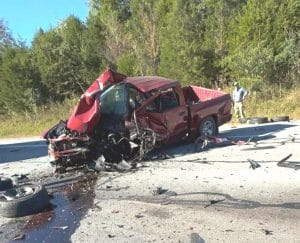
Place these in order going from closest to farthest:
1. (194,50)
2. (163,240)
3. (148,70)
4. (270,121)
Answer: (163,240)
(270,121)
(194,50)
(148,70)

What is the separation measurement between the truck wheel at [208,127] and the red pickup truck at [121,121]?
451 mm

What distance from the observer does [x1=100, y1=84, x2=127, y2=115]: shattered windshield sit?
11.9 metres

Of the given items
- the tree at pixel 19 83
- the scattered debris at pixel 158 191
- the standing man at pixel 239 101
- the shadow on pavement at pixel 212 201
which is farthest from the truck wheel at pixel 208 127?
the tree at pixel 19 83

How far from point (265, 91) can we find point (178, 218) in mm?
18903

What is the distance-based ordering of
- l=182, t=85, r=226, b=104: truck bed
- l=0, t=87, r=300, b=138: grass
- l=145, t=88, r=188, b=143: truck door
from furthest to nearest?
l=0, t=87, r=300, b=138: grass
l=182, t=85, r=226, b=104: truck bed
l=145, t=88, r=188, b=143: truck door

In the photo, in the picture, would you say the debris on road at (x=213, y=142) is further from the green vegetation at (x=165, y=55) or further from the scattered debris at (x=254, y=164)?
the green vegetation at (x=165, y=55)

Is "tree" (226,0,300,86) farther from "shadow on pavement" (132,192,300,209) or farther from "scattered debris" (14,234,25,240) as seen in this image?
"scattered debris" (14,234,25,240)

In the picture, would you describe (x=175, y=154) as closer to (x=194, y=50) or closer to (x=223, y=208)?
(x=223, y=208)

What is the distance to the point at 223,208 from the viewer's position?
7.23 meters

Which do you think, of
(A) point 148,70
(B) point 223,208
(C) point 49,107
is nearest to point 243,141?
(B) point 223,208

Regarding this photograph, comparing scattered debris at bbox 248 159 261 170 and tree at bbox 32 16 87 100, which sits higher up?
tree at bbox 32 16 87 100

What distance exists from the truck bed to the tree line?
1061 centimetres

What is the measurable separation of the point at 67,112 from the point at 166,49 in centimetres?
731

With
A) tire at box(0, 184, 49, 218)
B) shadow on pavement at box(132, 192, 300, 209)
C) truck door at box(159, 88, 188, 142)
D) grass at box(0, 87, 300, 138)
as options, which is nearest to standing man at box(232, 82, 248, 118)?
grass at box(0, 87, 300, 138)
